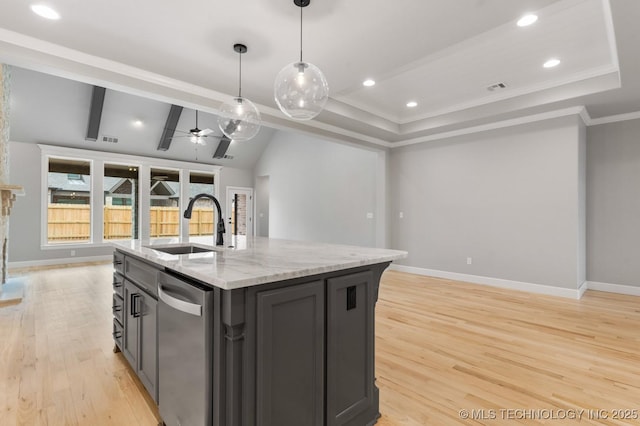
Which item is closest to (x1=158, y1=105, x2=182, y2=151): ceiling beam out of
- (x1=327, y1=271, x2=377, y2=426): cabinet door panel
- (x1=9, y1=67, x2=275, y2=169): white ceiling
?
(x1=9, y1=67, x2=275, y2=169): white ceiling

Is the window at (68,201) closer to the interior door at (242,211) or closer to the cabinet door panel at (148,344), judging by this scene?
the interior door at (242,211)

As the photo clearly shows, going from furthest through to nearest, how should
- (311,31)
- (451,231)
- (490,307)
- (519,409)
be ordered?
(451,231) → (490,307) → (311,31) → (519,409)

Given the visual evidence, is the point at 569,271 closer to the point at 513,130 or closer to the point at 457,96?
the point at 513,130

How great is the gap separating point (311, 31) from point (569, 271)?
181 inches

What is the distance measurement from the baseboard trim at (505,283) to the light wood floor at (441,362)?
0.28m

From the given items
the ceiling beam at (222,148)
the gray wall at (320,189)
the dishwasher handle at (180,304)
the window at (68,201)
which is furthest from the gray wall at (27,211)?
the dishwasher handle at (180,304)

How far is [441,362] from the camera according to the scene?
2473 mm

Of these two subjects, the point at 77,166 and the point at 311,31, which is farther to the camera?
the point at 77,166

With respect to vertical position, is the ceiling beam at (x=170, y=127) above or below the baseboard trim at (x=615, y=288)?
above

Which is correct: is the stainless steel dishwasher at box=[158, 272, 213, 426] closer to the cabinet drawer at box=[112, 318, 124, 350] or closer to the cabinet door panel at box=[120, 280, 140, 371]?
the cabinet door panel at box=[120, 280, 140, 371]

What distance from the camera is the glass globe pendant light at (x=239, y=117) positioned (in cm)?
287

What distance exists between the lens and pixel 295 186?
28.3ft

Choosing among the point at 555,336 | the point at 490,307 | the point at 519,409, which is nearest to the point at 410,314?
the point at 490,307

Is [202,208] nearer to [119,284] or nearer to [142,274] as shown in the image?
[119,284]
